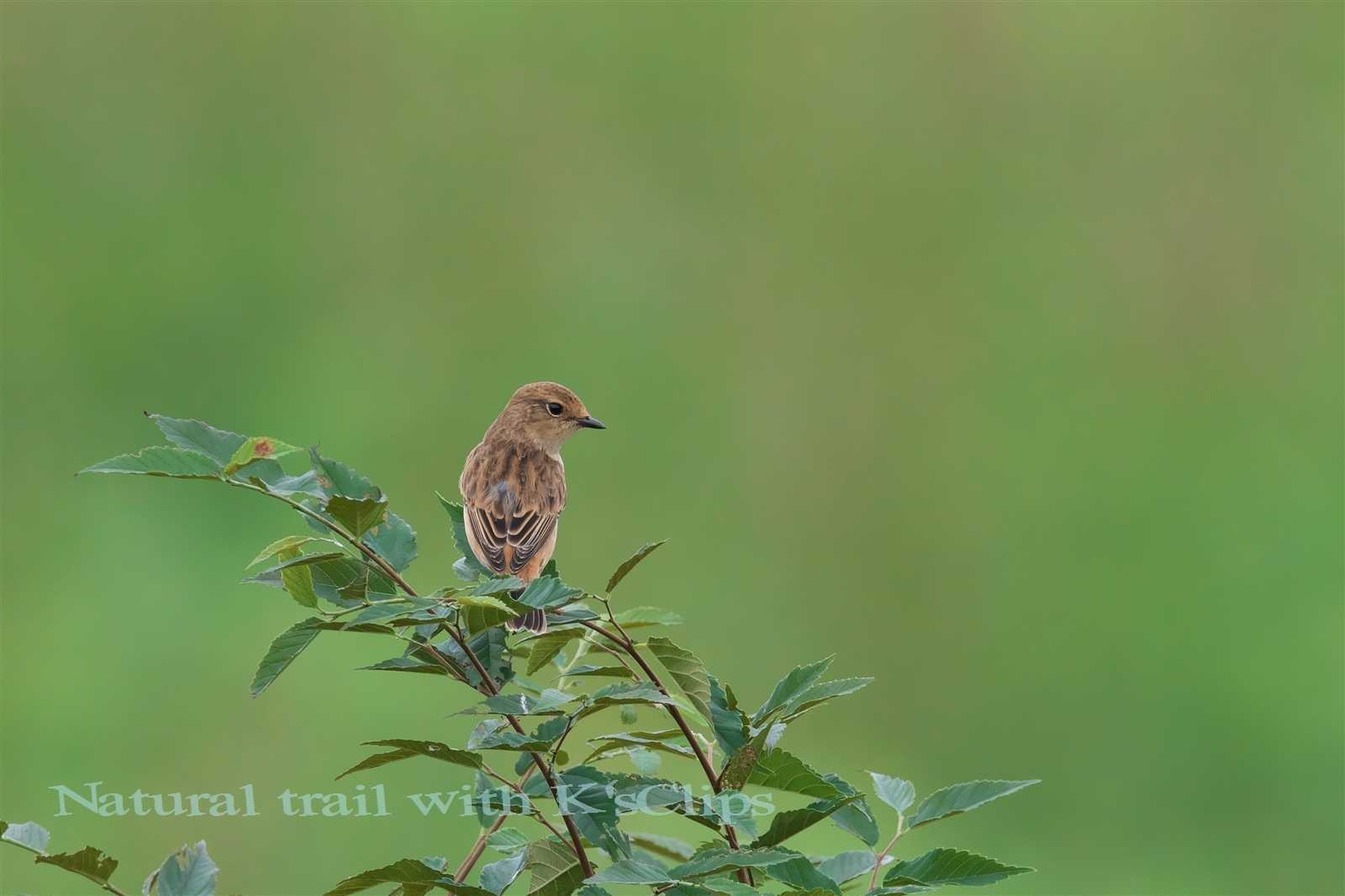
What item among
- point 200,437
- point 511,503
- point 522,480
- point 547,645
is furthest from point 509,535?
point 200,437

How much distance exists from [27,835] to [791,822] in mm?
733

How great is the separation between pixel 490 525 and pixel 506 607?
143 cm

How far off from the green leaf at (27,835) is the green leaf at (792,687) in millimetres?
701

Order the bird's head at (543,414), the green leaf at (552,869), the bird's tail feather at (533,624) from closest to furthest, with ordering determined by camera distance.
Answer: the green leaf at (552,869) < the bird's tail feather at (533,624) < the bird's head at (543,414)

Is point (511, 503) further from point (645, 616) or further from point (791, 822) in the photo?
point (791, 822)

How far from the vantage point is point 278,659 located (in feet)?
4.02

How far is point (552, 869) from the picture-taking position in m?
1.29

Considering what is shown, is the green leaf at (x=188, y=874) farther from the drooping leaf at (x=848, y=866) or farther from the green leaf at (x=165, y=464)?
the drooping leaf at (x=848, y=866)

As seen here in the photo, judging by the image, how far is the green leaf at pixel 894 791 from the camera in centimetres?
145

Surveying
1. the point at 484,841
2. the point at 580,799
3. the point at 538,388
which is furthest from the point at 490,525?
the point at 580,799

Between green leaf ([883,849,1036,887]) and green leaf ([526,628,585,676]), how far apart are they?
39 centimetres

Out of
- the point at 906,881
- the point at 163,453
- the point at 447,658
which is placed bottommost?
the point at 906,881

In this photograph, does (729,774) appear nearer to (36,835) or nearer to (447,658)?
(447,658)

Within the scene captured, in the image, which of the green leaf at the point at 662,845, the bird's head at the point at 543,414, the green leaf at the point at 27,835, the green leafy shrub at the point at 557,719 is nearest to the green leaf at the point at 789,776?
the green leafy shrub at the point at 557,719
